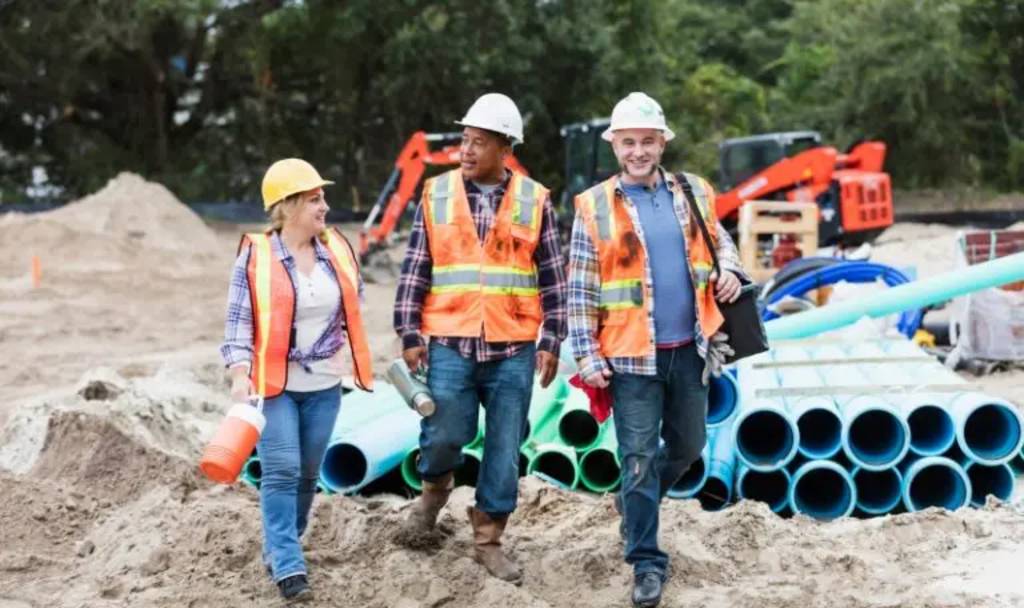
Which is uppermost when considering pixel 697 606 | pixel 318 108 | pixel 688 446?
pixel 318 108

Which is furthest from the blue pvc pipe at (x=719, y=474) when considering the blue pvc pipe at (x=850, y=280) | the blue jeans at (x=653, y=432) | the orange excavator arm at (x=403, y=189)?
the orange excavator arm at (x=403, y=189)

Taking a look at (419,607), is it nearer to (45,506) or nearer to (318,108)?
(45,506)

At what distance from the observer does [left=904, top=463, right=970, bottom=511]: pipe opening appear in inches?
266

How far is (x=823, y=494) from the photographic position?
703 centimetres

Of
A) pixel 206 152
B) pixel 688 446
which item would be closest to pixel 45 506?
pixel 688 446

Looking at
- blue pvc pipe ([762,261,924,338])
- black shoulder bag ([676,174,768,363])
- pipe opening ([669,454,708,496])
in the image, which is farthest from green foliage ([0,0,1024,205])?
black shoulder bag ([676,174,768,363])

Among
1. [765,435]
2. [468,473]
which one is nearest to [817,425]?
[765,435]

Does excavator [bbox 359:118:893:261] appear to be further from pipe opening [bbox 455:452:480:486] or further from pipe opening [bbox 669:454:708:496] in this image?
pipe opening [bbox 669:454:708:496]

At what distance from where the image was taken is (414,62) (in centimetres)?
2861

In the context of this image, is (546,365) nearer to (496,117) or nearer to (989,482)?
(496,117)

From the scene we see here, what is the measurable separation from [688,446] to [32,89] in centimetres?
2771

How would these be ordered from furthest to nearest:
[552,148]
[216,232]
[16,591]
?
[552,148], [216,232], [16,591]

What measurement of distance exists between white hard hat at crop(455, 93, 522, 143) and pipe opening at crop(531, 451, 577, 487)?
7.83 ft

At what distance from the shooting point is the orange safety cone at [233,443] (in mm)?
4898
